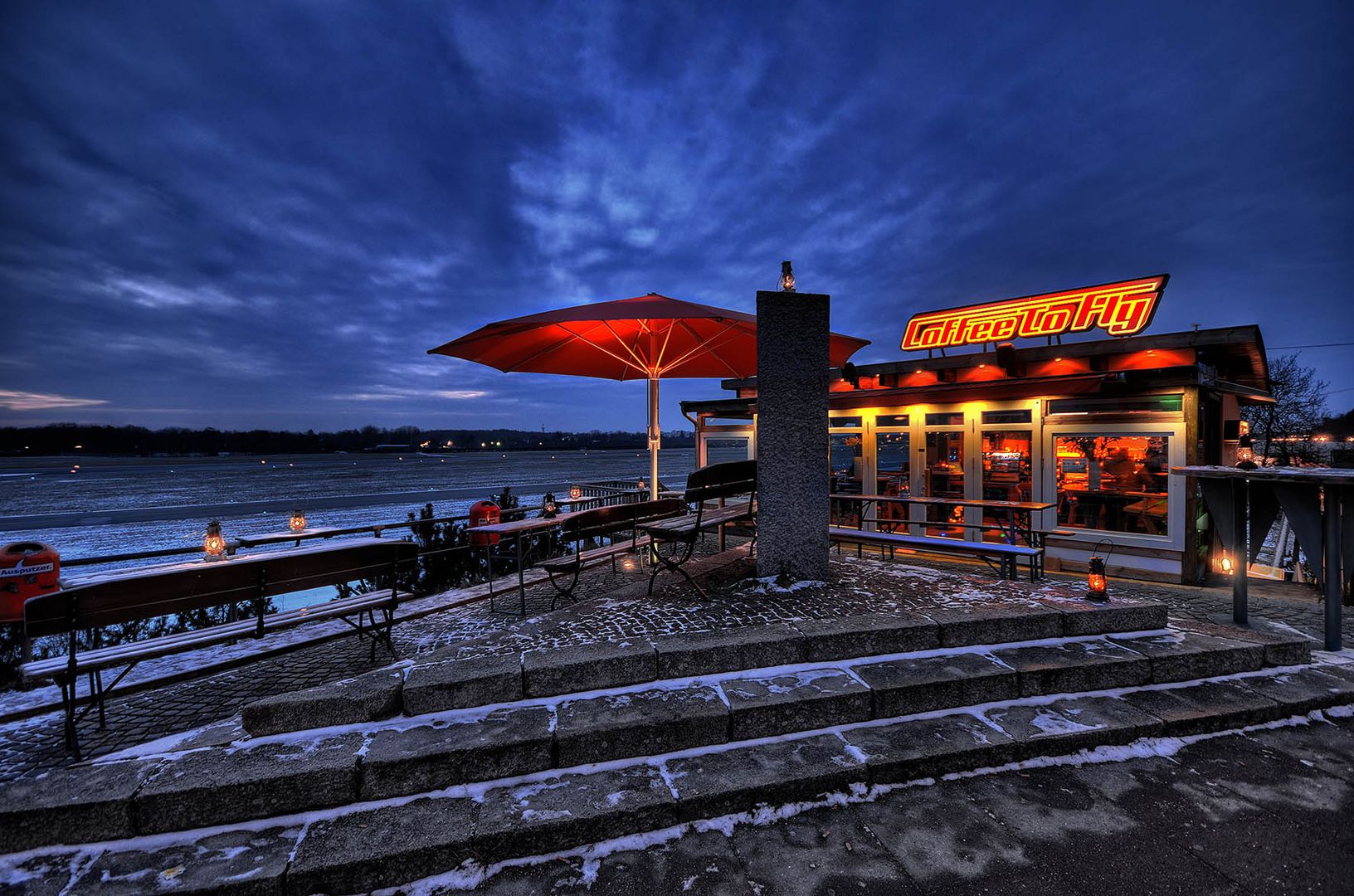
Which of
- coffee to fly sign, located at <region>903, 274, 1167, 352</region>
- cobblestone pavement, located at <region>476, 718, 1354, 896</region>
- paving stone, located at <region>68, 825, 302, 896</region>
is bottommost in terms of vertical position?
cobblestone pavement, located at <region>476, 718, 1354, 896</region>

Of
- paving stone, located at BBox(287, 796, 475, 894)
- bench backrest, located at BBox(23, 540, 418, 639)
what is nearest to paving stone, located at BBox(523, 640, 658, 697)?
paving stone, located at BBox(287, 796, 475, 894)

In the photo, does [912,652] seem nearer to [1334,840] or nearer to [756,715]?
[756,715]

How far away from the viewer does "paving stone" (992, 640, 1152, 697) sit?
11.5 feet

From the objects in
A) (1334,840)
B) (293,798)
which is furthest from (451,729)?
(1334,840)

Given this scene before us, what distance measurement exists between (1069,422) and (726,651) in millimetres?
7547

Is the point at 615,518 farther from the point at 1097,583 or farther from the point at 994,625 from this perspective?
the point at 1097,583

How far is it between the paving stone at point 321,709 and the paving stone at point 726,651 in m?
1.68

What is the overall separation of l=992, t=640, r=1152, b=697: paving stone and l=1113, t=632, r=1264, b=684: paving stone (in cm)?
14

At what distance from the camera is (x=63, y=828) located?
7.67ft

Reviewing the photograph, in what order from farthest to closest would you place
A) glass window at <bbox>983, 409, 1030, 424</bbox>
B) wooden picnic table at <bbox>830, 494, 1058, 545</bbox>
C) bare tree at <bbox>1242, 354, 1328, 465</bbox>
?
bare tree at <bbox>1242, 354, 1328, 465</bbox>, glass window at <bbox>983, 409, 1030, 424</bbox>, wooden picnic table at <bbox>830, 494, 1058, 545</bbox>

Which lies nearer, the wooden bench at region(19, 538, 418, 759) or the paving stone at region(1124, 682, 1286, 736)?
the wooden bench at region(19, 538, 418, 759)

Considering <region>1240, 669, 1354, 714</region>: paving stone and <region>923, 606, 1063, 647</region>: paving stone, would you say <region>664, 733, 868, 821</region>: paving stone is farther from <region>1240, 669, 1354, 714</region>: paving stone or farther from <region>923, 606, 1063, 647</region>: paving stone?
<region>1240, 669, 1354, 714</region>: paving stone

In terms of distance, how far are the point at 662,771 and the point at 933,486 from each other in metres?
8.53

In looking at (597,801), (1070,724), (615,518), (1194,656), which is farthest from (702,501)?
(1194,656)
